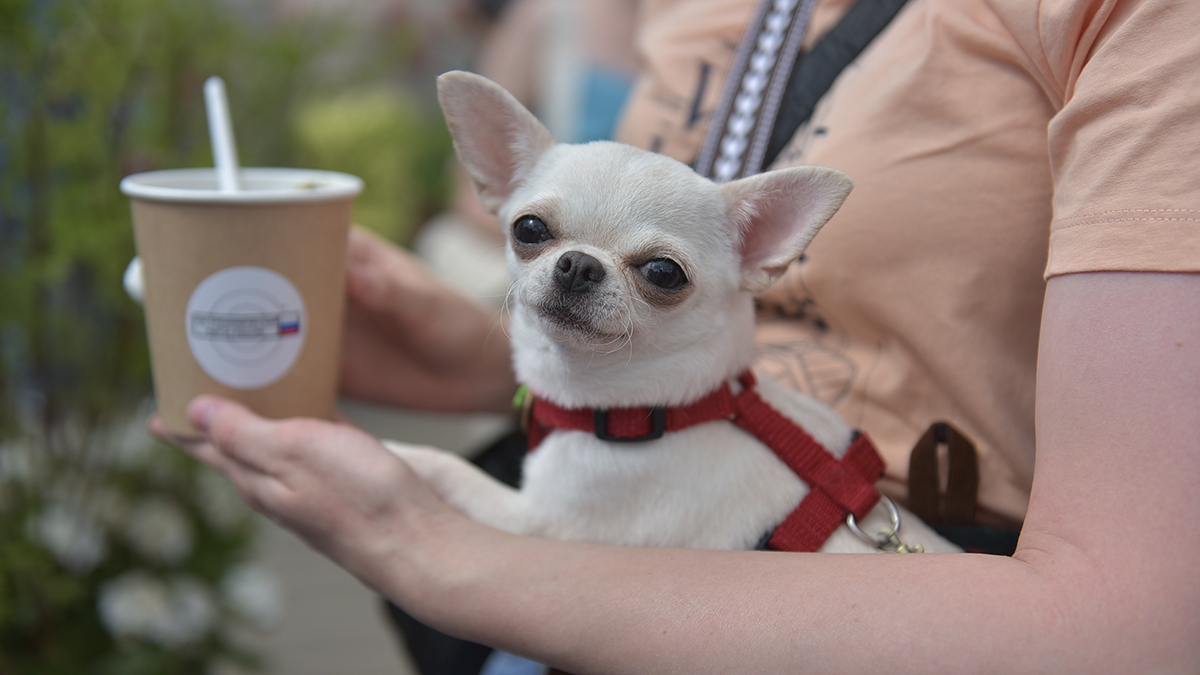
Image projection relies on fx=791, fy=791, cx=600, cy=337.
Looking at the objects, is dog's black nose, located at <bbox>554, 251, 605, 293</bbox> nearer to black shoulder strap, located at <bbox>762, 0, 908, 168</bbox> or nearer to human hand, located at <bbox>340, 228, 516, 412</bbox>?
black shoulder strap, located at <bbox>762, 0, 908, 168</bbox>

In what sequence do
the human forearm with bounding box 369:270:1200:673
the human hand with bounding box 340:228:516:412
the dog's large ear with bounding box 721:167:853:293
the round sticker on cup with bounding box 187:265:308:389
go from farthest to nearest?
1. the human hand with bounding box 340:228:516:412
2. the round sticker on cup with bounding box 187:265:308:389
3. the dog's large ear with bounding box 721:167:853:293
4. the human forearm with bounding box 369:270:1200:673

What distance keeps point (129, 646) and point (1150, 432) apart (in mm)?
1820

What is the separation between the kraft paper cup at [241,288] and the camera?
91cm

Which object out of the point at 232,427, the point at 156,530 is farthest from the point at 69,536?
the point at 232,427

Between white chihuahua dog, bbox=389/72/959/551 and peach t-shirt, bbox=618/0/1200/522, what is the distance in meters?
0.10

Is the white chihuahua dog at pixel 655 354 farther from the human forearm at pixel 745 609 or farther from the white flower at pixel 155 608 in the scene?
the white flower at pixel 155 608

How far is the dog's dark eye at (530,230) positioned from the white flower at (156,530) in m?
1.29

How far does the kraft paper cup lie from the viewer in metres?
0.91

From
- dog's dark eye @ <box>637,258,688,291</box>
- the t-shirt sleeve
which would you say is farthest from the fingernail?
the t-shirt sleeve

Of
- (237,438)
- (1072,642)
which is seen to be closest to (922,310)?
(1072,642)

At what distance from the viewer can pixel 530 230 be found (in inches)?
30.5

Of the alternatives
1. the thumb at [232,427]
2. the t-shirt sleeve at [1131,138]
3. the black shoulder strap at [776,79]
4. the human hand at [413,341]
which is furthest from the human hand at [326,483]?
the t-shirt sleeve at [1131,138]

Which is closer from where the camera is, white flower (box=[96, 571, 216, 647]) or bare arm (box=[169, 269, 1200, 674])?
bare arm (box=[169, 269, 1200, 674])

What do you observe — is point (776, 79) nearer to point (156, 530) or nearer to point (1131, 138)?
point (1131, 138)
